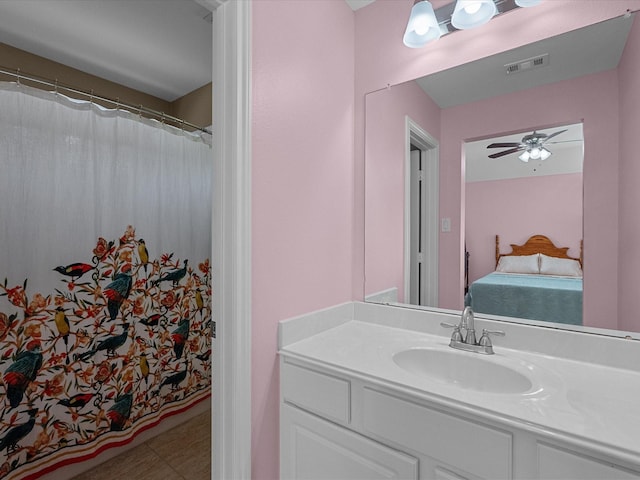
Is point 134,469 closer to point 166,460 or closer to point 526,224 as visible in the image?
point 166,460

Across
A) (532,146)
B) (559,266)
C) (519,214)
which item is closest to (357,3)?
(532,146)

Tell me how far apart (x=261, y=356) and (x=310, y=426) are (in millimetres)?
294

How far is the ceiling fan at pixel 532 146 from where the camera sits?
126cm

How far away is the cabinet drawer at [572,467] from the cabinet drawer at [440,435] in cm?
7

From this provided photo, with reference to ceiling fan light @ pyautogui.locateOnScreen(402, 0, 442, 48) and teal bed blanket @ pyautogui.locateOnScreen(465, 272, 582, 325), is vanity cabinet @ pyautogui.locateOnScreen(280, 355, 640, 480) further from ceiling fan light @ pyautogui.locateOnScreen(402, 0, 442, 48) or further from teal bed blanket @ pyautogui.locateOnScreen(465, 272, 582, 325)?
ceiling fan light @ pyautogui.locateOnScreen(402, 0, 442, 48)

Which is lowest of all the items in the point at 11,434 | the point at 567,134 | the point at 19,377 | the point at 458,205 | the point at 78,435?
the point at 78,435

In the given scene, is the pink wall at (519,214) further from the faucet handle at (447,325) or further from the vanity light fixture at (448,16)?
the vanity light fixture at (448,16)

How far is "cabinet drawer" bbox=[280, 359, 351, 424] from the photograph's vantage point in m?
1.05

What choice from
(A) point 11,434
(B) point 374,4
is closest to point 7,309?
(A) point 11,434

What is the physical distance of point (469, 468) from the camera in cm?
82

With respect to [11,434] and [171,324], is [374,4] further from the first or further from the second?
[11,434]

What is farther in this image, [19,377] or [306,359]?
[19,377]

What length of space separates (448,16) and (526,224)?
0.93 m

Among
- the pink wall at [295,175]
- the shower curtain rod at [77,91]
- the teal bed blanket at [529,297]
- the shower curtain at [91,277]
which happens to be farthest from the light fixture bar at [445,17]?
the shower curtain rod at [77,91]
